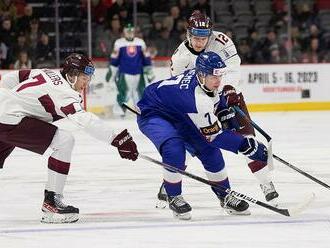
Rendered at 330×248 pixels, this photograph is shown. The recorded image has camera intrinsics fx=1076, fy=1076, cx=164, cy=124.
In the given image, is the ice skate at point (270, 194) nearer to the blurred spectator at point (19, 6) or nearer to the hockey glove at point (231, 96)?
the hockey glove at point (231, 96)

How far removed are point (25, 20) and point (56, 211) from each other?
326 inches

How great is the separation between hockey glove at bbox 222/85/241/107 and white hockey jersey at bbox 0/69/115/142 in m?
0.98

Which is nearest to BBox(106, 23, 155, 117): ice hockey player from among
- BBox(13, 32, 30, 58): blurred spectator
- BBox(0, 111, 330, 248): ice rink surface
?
BBox(13, 32, 30, 58): blurred spectator

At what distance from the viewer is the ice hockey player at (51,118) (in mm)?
5469

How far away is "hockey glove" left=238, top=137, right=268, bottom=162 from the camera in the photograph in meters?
5.68

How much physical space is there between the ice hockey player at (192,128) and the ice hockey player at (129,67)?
770 centimetres

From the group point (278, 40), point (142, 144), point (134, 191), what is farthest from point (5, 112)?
point (278, 40)

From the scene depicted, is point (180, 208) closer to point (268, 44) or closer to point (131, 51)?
point (131, 51)

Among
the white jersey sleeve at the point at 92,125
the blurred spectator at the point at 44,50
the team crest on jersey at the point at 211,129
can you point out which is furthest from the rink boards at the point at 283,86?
the white jersey sleeve at the point at 92,125

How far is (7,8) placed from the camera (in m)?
13.7

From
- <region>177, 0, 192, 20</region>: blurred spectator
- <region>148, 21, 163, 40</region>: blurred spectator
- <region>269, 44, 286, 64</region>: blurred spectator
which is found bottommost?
<region>269, 44, 286, 64</region>: blurred spectator

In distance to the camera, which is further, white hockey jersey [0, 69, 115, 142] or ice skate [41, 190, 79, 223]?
ice skate [41, 190, 79, 223]

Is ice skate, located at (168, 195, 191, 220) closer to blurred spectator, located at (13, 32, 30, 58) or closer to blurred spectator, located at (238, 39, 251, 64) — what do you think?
blurred spectator, located at (13, 32, 30, 58)

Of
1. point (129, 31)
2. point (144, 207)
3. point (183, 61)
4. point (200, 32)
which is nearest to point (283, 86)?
point (129, 31)
